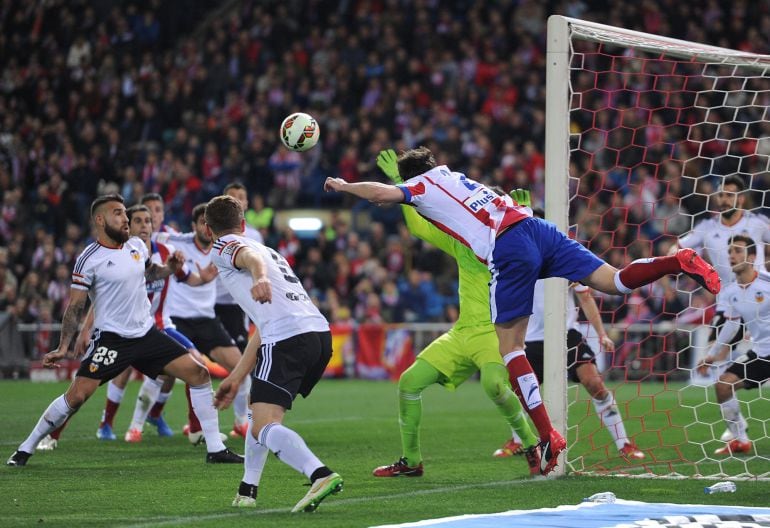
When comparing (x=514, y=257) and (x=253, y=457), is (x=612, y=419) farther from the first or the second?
(x=253, y=457)

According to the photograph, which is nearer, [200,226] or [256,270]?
[256,270]

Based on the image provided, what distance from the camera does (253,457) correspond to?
278 inches

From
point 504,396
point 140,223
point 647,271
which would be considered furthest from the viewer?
point 140,223

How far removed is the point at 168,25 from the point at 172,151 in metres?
5.09

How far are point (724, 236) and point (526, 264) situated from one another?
4.86 meters

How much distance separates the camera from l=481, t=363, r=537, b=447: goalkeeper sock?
8.77 m

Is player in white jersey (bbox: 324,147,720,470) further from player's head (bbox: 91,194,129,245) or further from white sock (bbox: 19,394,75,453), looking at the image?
white sock (bbox: 19,394,75,453)

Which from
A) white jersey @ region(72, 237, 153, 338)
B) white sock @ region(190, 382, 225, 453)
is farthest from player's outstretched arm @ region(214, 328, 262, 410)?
white jersey @ region(72, 237, 153, 338)

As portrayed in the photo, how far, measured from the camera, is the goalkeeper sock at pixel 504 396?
8.77 m

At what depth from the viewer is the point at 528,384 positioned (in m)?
8.10

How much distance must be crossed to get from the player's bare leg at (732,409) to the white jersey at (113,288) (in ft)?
17.1

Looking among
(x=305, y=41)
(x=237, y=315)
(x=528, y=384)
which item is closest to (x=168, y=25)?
(x=305, y=41)

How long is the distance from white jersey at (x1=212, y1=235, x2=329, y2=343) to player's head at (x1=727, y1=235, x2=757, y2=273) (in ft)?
17.9

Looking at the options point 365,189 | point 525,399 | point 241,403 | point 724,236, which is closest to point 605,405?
point 525,399
